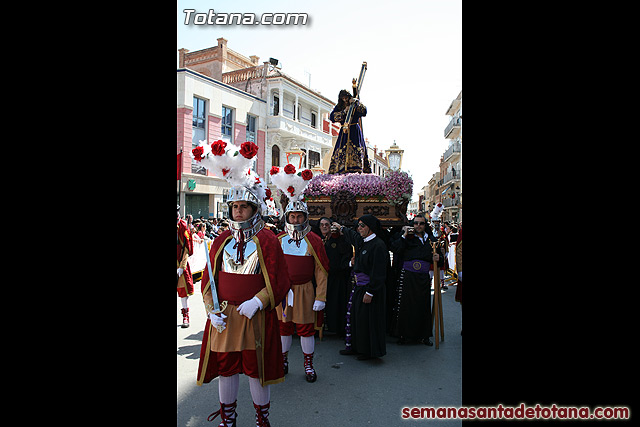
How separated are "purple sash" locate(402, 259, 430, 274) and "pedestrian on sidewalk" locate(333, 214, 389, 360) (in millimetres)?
1002

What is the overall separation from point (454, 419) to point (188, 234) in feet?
16.6

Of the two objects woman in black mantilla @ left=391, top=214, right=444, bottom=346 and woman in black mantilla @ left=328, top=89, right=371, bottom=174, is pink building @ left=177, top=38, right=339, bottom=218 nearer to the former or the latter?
woman in black mantilla @ left=328, top=89, right=371, bottom=174

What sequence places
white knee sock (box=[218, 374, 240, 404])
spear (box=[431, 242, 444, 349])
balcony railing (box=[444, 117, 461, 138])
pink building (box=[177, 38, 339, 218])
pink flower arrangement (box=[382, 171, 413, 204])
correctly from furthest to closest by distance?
balcony railing (box=[444, 117, 461, 138]), pink building (box=[177, 38, 339, 218]), pink flower arrangement (box=[382, 171, 413, 204]), spear (box=[431, 242, 444, 349]), white knee sock (box=[218, 374, 240, 404])

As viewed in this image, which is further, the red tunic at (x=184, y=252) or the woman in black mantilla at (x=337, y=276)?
the red tunic at (x=184, y=252)

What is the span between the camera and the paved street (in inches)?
138

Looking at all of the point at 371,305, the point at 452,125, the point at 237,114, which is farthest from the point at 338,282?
the point at 452,125

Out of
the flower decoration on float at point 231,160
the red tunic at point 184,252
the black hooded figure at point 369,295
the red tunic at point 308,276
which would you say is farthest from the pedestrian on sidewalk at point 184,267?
the flower decoration on float at point 231,160

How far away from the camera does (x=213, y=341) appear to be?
3.00 m

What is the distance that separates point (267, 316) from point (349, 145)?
19.8 feet

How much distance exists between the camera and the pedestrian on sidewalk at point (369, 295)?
4918 mm

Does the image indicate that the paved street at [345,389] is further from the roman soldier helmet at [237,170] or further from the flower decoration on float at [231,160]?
the flower decoration on float at [231,160]

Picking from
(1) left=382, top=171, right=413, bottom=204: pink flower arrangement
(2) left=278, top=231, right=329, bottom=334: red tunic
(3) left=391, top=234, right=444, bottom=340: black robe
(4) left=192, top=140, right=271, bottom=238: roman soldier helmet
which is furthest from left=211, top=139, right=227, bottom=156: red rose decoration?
(1) left=382, top=171, right=413, bottom=204: pink flower arrangement

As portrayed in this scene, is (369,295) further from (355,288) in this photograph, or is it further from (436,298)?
(436,298)

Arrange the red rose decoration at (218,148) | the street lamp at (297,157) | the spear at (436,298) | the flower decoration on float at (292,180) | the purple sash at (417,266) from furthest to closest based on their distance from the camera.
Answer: the street lamp at (297,157)
the purple sash at (417,266)
the spear at (436,298)
the flower decoration on float at (292,180)
the red rose decoration at (218,148)
